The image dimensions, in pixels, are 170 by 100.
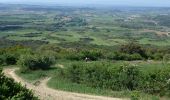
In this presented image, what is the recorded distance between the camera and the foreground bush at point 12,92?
18984 millimetres

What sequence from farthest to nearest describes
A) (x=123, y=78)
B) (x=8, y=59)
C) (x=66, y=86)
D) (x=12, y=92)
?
(x=8, y=59) < (x=66, y=86) < (x=123, y=78) < (x=12, y=92)

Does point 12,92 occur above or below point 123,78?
above

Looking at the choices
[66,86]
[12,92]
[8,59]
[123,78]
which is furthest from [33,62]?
[12,92]

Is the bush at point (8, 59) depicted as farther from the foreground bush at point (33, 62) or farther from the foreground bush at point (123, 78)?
the foreground bush at point (123, 78)

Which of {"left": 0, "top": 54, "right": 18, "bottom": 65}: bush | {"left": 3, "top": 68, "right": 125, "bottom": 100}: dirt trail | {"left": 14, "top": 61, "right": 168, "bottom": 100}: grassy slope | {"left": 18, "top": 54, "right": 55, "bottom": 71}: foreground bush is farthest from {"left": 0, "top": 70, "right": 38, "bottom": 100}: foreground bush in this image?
{"left": 0, "top": 54, "right": 18, "bottom": 65}: bush

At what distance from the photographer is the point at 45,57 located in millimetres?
40344

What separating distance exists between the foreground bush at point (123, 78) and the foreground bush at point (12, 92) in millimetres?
12066

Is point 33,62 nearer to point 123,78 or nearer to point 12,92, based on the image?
point 123,78

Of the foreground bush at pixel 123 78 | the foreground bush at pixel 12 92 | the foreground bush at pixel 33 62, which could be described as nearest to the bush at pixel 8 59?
the foreground bush at pixel 33 62

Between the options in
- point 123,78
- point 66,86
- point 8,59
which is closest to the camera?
point 123,78

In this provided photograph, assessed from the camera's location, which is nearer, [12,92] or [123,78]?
[12,92]

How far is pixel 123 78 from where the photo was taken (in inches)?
1264

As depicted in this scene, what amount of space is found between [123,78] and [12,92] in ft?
43.9

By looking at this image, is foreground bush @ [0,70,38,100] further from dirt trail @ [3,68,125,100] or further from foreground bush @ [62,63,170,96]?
foreground bush @ [62,63,170,96]
